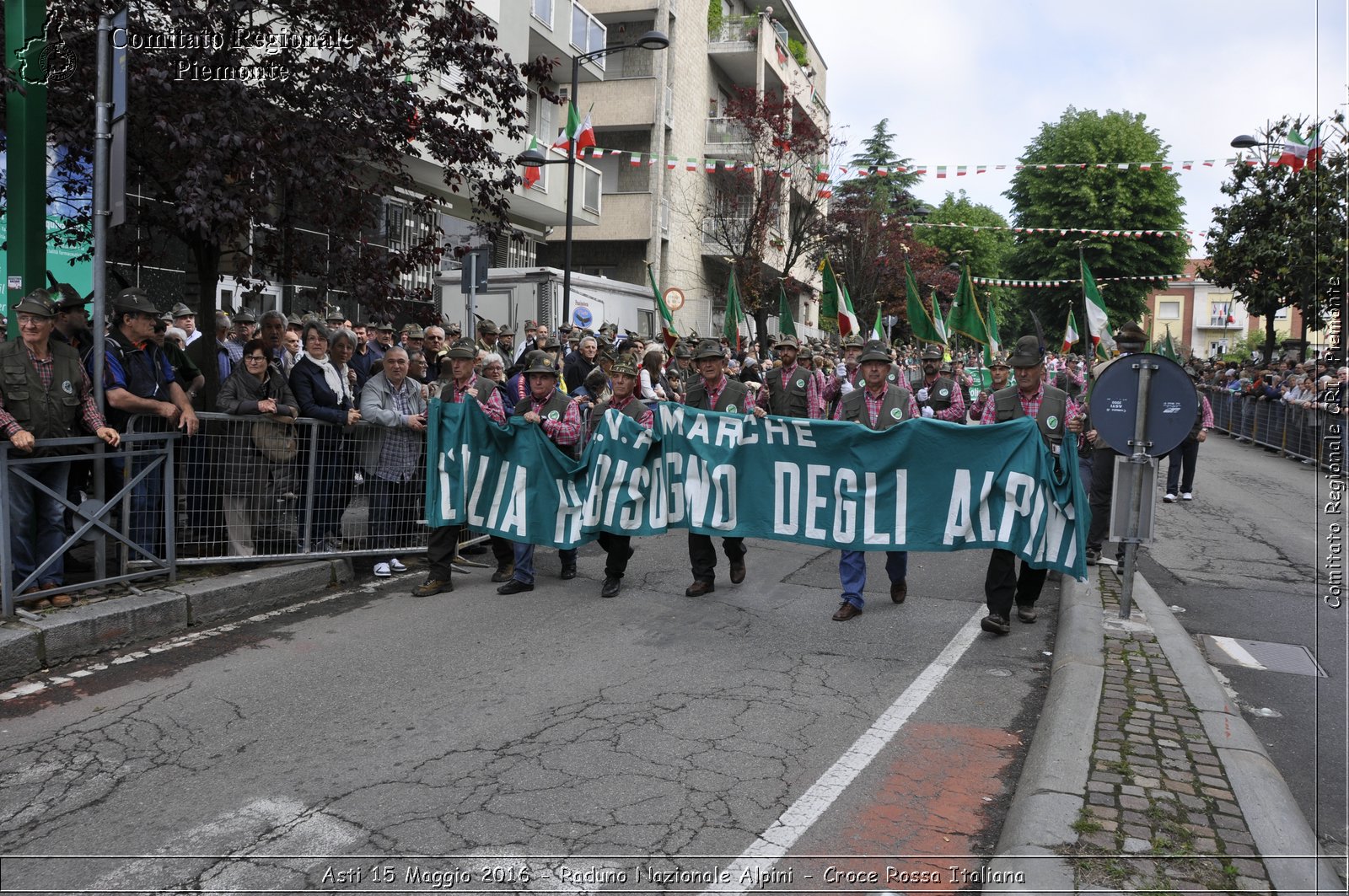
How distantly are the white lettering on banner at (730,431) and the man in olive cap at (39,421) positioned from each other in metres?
4.06

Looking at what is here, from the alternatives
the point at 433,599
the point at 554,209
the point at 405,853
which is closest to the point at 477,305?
the point at 554,209

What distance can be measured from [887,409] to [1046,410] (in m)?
1.14

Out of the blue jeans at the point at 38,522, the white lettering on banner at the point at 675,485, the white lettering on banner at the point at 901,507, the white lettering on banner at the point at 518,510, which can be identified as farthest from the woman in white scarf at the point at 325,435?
the white lettering on banner at the point at 901,507

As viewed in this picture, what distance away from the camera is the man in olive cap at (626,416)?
7.89 m

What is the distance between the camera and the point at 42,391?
622cm

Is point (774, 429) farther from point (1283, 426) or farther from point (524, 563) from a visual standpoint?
point (1283, 426)

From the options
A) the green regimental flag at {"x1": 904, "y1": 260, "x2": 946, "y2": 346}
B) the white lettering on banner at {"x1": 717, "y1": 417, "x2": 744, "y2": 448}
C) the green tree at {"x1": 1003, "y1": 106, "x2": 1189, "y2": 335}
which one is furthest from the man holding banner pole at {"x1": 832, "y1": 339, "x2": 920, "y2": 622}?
the green tree at {"x1": 1003, "y1": 106, "x2": 1189, "y2": 335}

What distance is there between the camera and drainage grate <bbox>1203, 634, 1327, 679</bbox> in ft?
20.8

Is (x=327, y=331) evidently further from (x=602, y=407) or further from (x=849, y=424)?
(x=849, y=424)

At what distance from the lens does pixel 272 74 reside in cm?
785

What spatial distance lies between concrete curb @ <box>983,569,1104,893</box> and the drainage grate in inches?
36.1

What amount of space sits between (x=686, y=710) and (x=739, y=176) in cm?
2861

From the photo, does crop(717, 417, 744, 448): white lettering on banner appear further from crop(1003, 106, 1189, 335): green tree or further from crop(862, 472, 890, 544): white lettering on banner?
crop(1003, 106, 1189, 335): green tree

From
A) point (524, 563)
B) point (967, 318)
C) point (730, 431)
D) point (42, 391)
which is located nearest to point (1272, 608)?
point (730, 431)
